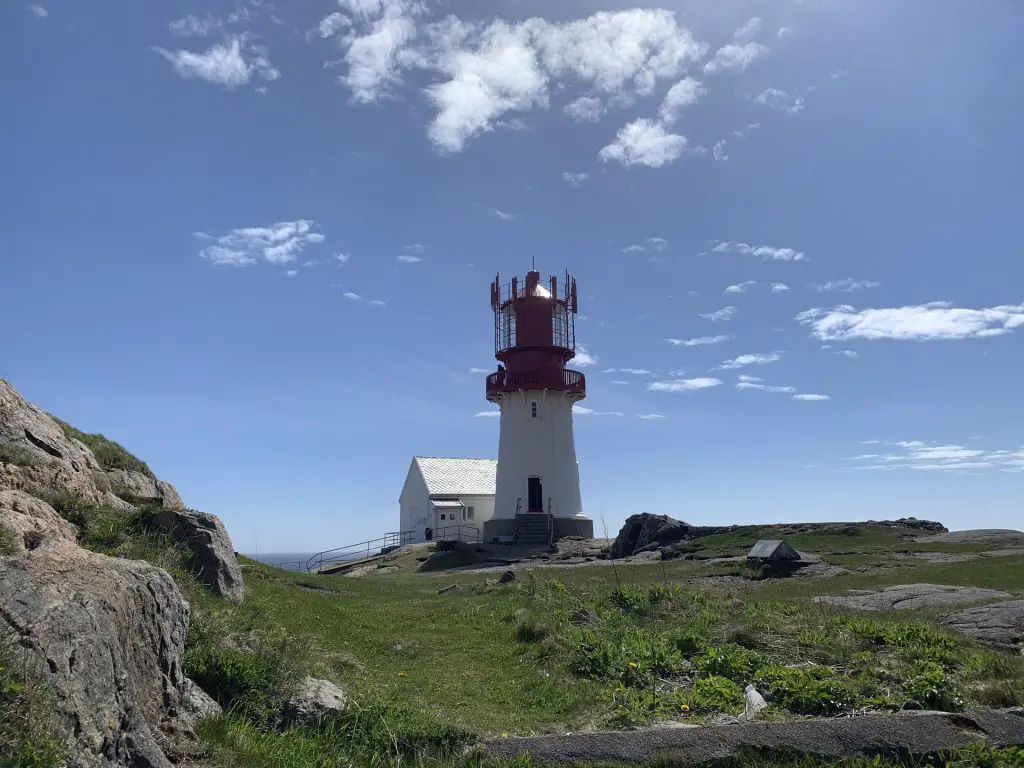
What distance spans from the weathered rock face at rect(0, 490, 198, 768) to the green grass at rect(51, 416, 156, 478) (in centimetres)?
769

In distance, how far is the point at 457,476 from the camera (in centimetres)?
5050

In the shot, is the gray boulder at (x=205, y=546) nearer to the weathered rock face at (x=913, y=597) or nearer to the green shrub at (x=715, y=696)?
the green shrub at (x=715, y=696)

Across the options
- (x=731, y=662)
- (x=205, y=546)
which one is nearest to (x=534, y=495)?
(x=205, y=546)

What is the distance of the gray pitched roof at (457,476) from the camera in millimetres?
48638

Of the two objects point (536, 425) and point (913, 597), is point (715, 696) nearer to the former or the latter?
point (913, 597)

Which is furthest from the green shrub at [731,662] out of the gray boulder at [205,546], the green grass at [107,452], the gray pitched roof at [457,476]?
the gray pitched roof at [457,476]

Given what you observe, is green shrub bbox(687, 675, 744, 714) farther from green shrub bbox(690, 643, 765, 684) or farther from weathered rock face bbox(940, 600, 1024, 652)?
weathered rock face bbox(940, 600, 1024, 652)

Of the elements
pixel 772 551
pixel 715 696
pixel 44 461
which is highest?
pixel 44 461

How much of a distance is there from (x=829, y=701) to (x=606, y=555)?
25747 millimetres

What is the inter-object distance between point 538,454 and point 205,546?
29268mm

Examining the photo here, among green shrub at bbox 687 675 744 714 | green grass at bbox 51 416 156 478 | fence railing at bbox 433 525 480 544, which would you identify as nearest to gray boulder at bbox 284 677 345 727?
green shrub at bbox 687 675 744 714

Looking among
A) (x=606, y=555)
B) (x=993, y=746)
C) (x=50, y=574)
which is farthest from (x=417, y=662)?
(x=606, y=555)

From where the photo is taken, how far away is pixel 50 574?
5.14 meters

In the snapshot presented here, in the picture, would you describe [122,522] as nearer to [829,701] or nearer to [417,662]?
[417,662]
